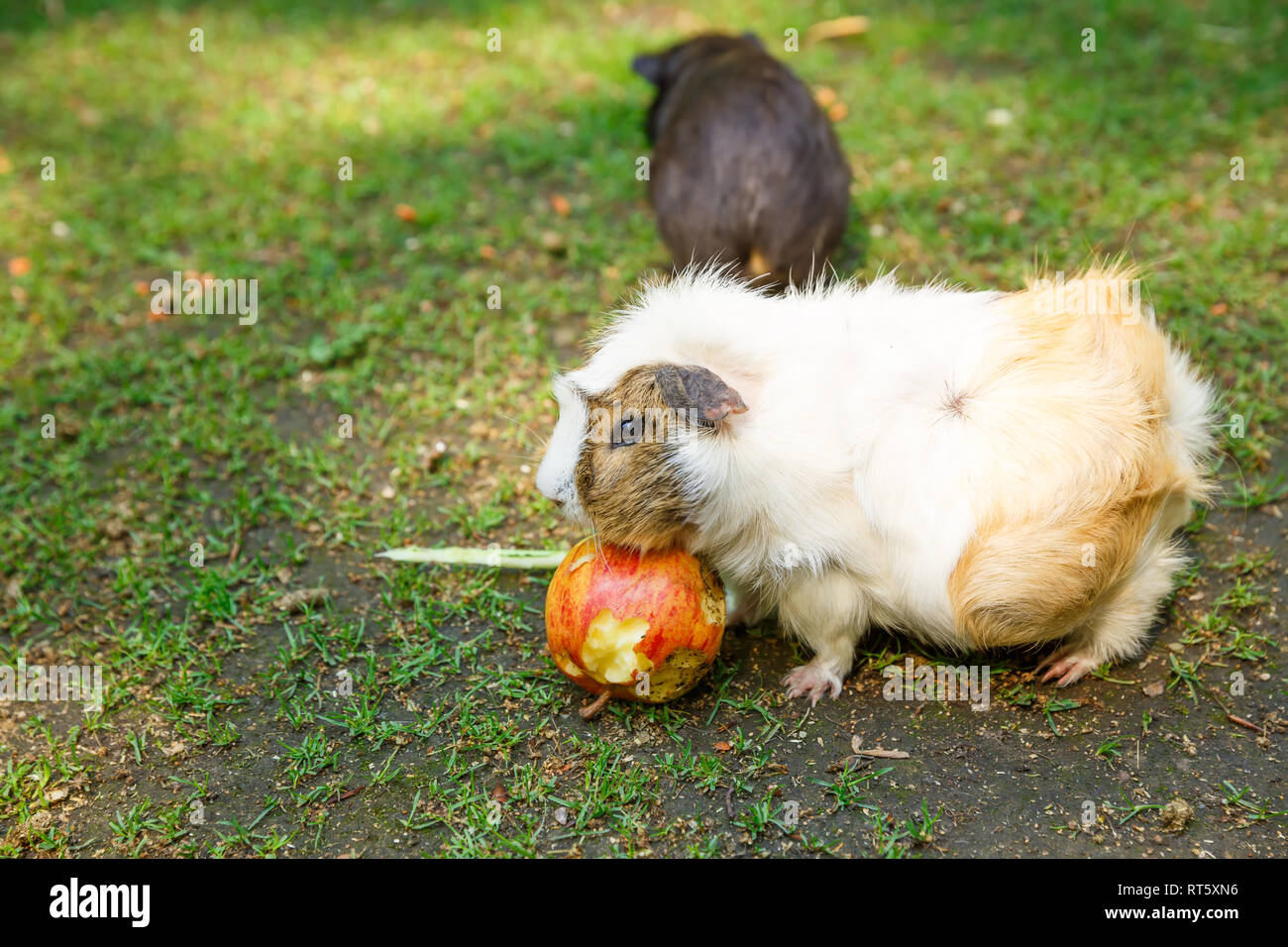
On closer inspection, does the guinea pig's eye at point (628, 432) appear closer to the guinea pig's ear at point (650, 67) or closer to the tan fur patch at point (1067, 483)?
the tan fur patch at point (1067, 483)

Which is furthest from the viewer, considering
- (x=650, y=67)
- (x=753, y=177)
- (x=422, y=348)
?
(x=650, y=67)

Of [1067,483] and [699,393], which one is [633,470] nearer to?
[699,393]

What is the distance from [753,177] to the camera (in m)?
4.40

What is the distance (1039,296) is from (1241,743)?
143 cm

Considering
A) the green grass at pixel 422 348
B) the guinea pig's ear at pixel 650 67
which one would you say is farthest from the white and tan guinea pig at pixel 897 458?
the guinea pig's ear at pixel 650 67

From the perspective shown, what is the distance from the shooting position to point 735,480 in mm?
2877

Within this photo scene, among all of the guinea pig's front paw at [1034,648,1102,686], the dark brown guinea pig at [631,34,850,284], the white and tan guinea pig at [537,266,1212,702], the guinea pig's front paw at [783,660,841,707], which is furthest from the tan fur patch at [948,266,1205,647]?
the dark brown guinea pig at [631,34,850,284]

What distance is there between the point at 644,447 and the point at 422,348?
2115 mm

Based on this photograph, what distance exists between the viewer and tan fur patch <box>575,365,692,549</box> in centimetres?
287

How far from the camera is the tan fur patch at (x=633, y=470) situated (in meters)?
2.87

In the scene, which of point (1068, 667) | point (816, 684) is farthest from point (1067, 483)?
point (816, 684)

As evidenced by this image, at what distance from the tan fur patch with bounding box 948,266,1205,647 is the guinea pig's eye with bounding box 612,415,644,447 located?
95 centimetres

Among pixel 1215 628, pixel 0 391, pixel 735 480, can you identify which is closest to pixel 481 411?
pixel 735 480

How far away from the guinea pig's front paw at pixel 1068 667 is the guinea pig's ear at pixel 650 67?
380cm
